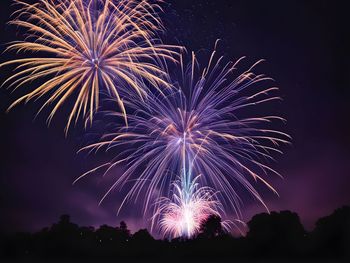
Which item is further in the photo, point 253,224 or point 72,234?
point 72,234

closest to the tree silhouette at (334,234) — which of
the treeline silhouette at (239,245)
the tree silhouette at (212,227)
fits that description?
the treeline silhouette at (239,245)

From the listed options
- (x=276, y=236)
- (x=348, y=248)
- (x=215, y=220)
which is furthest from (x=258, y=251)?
(x=215, y=220)

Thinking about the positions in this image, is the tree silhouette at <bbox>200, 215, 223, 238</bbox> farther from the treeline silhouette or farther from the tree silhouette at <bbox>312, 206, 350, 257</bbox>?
the tree silhouette at <bbox>312, 206, 350, 257</bbox>

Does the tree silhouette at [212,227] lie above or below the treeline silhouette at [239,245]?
above

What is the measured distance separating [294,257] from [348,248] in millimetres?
5818

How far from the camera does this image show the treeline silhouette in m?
44.3

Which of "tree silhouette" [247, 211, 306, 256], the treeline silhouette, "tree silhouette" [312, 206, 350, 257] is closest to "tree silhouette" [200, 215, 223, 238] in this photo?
the treeline silhouette

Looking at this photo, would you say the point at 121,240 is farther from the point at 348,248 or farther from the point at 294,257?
the point at 348,248

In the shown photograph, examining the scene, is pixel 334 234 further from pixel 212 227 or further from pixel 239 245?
pixel 212 227

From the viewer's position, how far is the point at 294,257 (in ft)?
141

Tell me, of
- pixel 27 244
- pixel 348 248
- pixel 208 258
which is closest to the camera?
pixel 348 248

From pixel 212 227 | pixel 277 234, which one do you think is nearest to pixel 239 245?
pixel 277 234

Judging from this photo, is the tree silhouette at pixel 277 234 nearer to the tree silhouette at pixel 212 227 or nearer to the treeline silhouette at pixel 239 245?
the treeline silhouette at pixel 239 245

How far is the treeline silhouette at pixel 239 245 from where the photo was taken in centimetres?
4428
